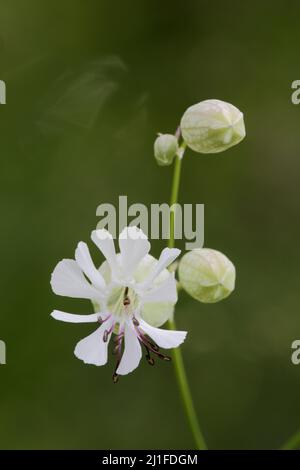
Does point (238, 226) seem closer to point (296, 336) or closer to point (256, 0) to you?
point (296, 336)

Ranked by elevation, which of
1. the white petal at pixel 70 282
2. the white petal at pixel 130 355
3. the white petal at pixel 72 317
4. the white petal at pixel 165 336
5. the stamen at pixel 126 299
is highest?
the white petal at pixel 70 282

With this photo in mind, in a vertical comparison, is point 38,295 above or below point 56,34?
below

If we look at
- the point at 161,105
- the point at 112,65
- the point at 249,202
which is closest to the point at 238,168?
the point at 249,202

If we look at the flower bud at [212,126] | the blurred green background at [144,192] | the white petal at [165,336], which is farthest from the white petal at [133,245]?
the blurred green background at [144,192]

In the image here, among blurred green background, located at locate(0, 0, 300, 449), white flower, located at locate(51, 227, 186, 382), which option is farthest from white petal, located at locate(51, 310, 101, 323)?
blurred green background, located at locate(0, 0, 300, 449)

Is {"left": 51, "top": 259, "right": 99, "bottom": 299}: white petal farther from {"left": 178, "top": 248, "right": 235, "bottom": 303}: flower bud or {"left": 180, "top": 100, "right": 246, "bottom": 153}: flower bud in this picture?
{"left": 180, "top": 100, "right": 246, "bottom": 153}: flower bud

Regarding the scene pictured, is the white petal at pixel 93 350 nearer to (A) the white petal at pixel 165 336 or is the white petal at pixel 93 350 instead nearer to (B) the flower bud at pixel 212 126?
(A) the white petal at pixel 165 336

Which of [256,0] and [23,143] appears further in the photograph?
[256,0]

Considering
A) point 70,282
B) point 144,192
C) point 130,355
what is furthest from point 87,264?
point 144,192
